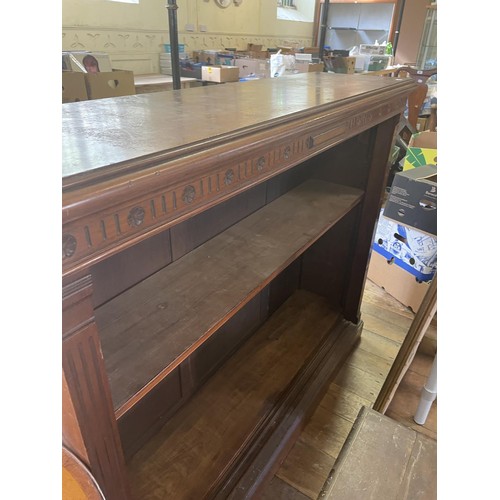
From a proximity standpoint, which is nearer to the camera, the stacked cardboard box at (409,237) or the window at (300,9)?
the stacked cardboard box at (409,237)

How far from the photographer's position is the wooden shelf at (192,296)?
651 mm

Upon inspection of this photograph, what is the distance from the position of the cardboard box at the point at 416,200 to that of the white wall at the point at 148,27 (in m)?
3.49

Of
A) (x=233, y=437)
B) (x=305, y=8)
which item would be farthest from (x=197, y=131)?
(x=305, y=8)

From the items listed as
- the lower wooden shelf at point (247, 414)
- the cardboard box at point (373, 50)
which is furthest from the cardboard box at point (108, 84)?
the cardboard box at point (373, 50)

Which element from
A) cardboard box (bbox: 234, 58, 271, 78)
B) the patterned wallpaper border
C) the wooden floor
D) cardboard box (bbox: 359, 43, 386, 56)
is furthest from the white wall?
the wooden floor

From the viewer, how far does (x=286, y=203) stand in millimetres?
1213

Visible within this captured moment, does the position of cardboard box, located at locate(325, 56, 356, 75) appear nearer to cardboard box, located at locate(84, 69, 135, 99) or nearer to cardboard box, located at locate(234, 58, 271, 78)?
cardboard box, located at locate(234, 58, 271, 78)

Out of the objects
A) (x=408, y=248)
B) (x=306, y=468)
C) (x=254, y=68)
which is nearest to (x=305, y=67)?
(x=254, y=68)

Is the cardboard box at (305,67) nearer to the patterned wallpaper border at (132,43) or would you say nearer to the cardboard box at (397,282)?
the cardboard box at (397,282)

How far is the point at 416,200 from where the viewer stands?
174 centimetres

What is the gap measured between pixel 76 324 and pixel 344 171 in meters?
1.12

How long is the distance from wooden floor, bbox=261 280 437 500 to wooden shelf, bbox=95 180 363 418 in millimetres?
706

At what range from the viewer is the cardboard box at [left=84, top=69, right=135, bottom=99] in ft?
5.76
